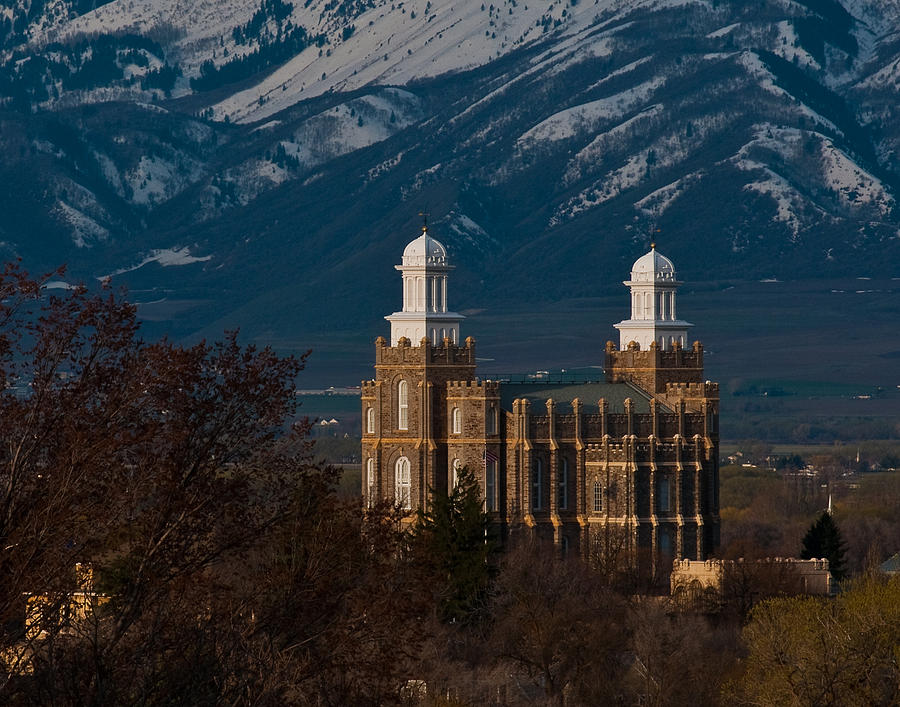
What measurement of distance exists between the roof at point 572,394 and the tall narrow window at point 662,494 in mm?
3592

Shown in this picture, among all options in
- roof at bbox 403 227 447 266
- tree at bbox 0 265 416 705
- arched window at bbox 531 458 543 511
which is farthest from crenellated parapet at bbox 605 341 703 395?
tree at bbox 0 265 416 705

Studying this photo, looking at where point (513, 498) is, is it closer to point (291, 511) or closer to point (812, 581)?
point (812, 581)

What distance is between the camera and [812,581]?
10888cm

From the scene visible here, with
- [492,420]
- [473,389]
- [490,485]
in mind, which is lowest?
[490,485]

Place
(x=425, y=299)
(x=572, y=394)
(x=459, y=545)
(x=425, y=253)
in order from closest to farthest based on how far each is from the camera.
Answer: (x=459, y=545) → (x=425, y=299) → (x=425, y=253) → (x=572, y=394)

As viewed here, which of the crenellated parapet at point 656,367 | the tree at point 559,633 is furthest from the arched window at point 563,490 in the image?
the tree at point 559,633

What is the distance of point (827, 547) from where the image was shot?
115562 mm

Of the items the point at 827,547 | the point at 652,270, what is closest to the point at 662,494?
the point at 827,547

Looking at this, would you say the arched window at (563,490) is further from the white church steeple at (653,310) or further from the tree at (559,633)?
the tree at (559,633)

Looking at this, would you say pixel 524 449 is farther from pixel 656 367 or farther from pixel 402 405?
pixel 656 367

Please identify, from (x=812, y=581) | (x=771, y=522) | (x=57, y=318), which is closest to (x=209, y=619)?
(x=57, y=318)

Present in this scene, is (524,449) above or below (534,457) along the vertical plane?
above

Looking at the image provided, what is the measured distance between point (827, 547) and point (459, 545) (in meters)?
20.2

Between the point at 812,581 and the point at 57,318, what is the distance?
64561mm
